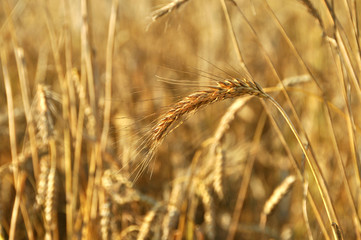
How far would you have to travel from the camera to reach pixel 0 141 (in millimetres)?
2246

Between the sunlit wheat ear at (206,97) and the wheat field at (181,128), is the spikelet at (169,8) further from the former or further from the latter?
the sunlit wheat ear at (206,97)

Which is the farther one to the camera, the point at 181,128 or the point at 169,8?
the point at 181,128

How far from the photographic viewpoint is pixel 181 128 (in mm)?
2412

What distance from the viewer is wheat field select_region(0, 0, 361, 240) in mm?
1032

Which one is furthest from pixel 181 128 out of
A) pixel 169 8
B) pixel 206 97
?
pixel 206 97

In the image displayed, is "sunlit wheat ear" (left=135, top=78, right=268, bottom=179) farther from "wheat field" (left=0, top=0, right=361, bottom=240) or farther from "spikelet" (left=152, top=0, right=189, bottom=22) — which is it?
"spikelet" (left=152, top=0, right=189, bottom=22)

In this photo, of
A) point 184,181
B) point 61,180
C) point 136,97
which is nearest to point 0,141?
point 61,180

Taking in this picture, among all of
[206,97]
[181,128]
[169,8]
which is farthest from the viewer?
[181,128]

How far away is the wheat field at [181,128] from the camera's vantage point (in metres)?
1.03

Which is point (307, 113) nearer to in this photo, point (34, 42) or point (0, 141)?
point (0, 141)

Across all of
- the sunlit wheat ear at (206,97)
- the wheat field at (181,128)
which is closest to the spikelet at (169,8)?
the wheat field at (181,128)

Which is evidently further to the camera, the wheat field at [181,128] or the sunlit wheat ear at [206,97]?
the wheat field at [181,128]

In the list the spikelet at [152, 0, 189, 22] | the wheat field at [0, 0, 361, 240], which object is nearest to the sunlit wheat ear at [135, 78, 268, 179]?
the wheat field at [0, 0, 361, 240]

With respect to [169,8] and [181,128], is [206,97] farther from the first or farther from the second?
[181,128]
